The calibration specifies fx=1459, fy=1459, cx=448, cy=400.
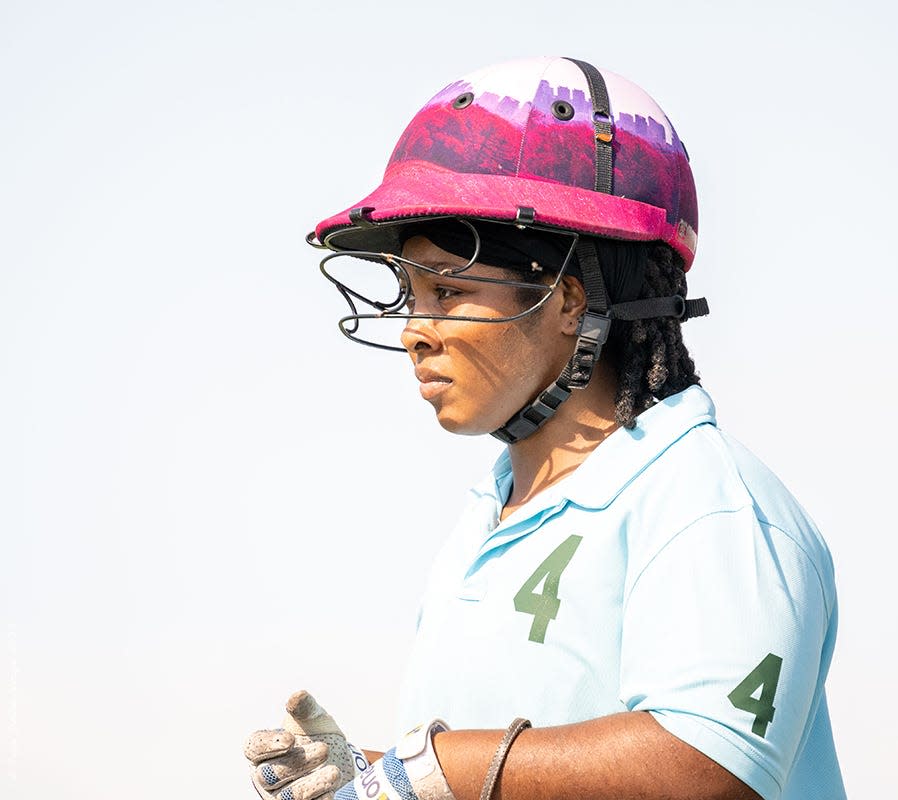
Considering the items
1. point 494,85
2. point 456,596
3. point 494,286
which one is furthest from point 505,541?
point 494,85

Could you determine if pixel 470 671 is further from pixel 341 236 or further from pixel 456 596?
pixel 341 236

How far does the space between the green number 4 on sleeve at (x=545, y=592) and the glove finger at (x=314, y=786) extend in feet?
2.23

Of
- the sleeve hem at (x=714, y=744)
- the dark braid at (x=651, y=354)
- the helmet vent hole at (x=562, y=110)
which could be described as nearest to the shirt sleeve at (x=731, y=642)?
the sleeve hem at (x=714, y=744)

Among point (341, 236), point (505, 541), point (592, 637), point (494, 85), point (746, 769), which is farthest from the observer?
point (341, 236)

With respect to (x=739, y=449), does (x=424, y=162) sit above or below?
above

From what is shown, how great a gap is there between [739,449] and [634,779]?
0.86m

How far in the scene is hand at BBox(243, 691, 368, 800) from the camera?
11.9ft

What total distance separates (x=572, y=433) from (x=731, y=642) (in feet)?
3.04

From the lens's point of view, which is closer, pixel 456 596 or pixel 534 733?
pixel 534 733

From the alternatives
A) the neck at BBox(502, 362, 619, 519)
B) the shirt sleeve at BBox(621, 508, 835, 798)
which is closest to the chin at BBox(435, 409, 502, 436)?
the neck at BBox(502, 362, 619, 519)

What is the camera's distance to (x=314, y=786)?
361 cm

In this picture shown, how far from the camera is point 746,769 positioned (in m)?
2.92

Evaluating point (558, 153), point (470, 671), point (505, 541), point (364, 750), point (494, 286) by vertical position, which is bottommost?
point (364, 750)

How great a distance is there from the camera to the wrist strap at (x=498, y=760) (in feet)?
10.0
